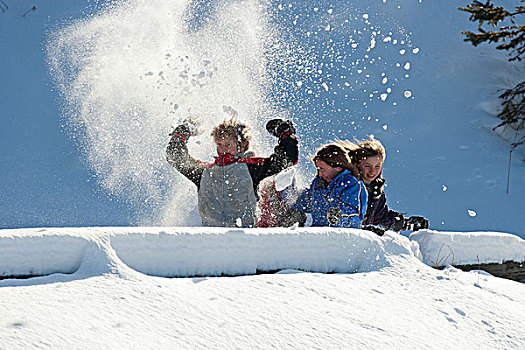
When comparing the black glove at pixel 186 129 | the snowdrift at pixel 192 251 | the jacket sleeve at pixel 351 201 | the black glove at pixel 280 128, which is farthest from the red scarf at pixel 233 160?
the snowdrift at pixel 192 251

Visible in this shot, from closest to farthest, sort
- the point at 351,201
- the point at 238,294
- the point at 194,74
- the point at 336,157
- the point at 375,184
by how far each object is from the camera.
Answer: the point at 238,294 < the point at 351,201 < the point at 336,157 < the point at 375,184 < the point at 194,74

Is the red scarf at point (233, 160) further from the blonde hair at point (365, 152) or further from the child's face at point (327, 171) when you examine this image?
the blonde hair at point (365, 152)

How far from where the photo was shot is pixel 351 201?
4.26 metres

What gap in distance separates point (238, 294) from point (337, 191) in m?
2.11

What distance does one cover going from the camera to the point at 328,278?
2781 mm

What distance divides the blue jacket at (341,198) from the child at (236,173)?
0.37 metres

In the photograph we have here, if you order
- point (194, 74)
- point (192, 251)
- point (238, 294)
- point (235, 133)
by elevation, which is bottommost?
point (238, 294)

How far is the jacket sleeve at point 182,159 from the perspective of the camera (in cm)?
488

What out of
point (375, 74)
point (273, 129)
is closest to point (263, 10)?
point (375, 74)

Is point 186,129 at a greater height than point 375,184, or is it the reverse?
point 186,129

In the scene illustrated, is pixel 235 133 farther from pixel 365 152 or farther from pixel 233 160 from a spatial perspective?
pixel 365 152

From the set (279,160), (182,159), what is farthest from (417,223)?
(182,159)

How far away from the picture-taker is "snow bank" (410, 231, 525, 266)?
3691mm

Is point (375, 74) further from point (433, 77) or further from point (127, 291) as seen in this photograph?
point (127, 291)
